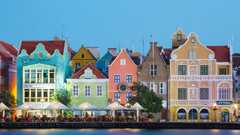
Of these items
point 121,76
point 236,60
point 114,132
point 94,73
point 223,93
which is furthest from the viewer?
point 236,60

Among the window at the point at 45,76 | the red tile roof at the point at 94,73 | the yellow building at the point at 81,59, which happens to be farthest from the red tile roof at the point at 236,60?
the window at the point at 45,76

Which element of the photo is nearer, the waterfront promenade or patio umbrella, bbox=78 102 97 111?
the waterfront promenade

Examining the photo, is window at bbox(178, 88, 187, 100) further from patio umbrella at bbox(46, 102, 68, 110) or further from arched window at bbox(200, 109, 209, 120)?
patio umbrella at bbox(46, 102, 68, 110)

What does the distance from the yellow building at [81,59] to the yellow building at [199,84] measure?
14615 millimetres

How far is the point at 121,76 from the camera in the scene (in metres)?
119

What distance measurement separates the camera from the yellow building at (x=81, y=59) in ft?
413

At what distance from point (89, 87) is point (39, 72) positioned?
7156 mm

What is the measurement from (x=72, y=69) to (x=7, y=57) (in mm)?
10039

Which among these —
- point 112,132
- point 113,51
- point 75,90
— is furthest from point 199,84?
point 112,132

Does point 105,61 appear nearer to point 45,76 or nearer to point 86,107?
point 45,76

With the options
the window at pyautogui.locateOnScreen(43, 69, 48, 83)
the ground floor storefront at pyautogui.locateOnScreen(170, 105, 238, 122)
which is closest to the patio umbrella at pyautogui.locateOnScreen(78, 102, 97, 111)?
the window at pyautogui.locateOnScreen(43, 69, 48, 83)

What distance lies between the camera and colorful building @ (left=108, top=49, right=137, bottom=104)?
11856cm

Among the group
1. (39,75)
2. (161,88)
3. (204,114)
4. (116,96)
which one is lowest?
(204,114)

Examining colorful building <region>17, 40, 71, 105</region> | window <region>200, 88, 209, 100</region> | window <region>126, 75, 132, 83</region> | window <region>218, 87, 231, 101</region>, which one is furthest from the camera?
window <region>126, 75, 132, 83</region>
